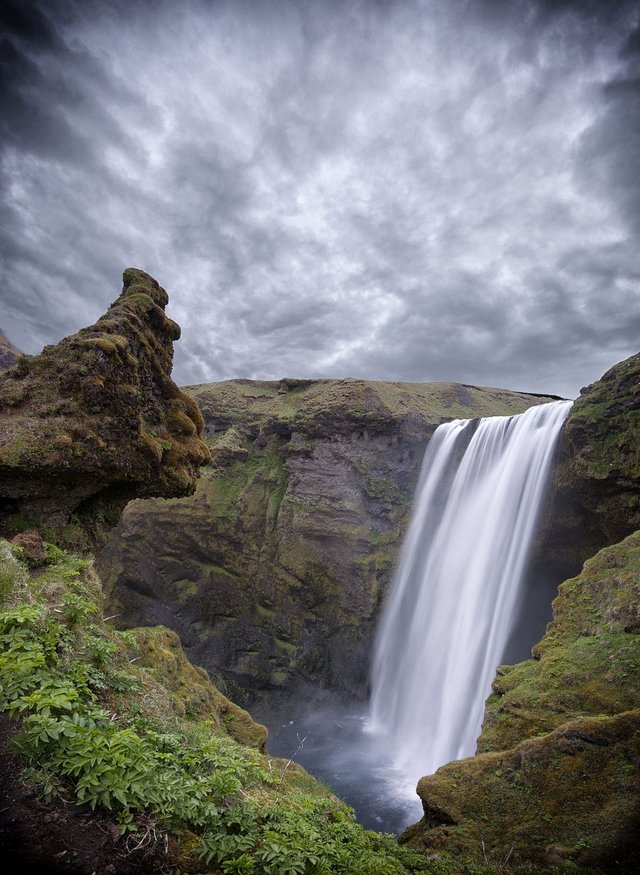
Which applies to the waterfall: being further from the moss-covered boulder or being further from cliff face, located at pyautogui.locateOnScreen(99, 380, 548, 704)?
the moss-covered boulder

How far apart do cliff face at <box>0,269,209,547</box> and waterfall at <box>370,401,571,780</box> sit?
1539 cm

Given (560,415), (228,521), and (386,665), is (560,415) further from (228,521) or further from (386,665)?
(228,521)

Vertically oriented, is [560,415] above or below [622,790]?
above

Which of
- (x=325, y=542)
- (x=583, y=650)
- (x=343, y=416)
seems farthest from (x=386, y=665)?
(x=583, y=650)

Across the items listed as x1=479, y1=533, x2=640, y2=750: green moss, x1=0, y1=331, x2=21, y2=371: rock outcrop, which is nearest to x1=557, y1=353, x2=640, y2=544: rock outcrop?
x1=479, y1=533, x2=640, y2=750: green moss

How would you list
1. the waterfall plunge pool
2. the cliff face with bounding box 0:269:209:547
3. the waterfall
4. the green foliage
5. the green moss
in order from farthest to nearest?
1. the waterfall
2. the waterfall plunge pool
3. the cliff face with bounding box 0:269:209:547
4. the green moss
5. the green foliage

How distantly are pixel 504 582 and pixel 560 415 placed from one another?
8.29 meters

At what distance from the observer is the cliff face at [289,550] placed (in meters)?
27.6

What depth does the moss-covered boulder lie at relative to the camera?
565 cm

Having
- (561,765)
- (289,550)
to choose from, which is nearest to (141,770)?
(561,765)

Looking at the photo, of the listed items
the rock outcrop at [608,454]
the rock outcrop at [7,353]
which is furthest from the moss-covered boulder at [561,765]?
the rock outcrop at [7,353]

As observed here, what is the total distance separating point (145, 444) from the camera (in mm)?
11156

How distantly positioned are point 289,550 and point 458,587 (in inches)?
437

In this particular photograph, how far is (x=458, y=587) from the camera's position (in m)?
22.9
